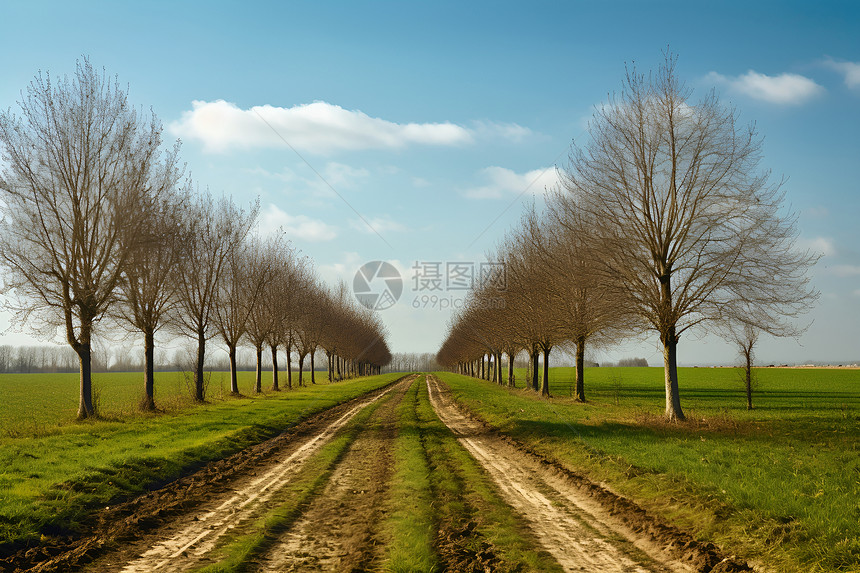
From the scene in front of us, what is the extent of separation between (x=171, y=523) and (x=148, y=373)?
20.0 m

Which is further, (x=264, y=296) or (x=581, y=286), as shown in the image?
(x=264, y=296)

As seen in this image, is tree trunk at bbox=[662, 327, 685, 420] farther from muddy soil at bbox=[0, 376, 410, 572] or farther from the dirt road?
muddy soil at bbox=[0, 376, 410, 572]

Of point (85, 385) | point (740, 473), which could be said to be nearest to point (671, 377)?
point (740, 473)

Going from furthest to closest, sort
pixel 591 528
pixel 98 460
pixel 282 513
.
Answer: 1. pixel 98 460
2. pixel 282 513
3. pixel 591 528

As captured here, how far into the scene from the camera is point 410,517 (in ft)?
28.0

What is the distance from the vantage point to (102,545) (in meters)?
7.49

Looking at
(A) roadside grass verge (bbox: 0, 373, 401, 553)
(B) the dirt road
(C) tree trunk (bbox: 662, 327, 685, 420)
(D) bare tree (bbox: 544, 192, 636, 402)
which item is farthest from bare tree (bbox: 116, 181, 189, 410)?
(C) tree trunk (bbox: 662, 327, 685, 420)

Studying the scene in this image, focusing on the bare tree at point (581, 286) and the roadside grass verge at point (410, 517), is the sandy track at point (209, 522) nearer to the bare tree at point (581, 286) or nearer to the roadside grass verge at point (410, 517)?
the roadside grass verge at point (410, 517)

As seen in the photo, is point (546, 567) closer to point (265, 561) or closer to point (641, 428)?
point (265, 561)

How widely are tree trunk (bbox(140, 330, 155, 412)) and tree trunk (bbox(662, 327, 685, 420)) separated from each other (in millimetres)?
22609

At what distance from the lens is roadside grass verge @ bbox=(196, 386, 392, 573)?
21.8 ft

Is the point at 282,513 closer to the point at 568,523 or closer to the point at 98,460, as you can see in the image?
the point at 568,523

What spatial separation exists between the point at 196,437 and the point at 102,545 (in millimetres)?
10548

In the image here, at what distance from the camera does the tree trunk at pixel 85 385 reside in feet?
69.8
